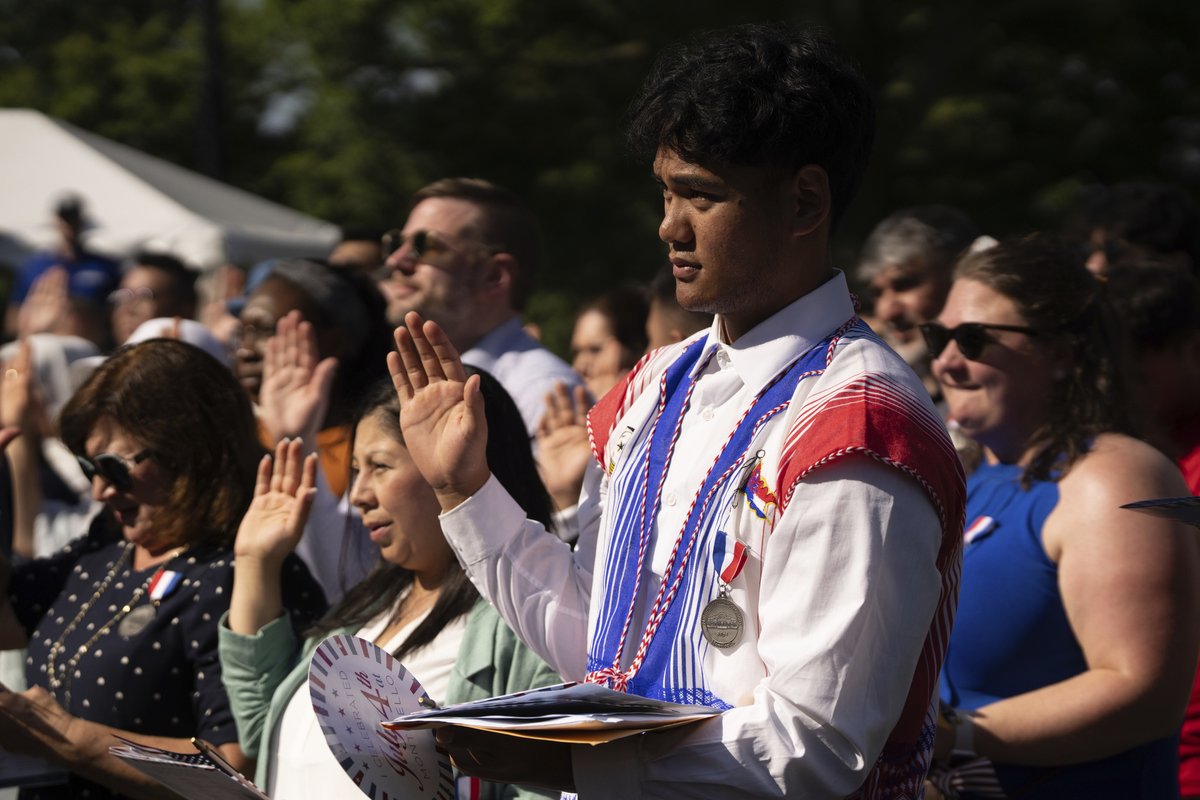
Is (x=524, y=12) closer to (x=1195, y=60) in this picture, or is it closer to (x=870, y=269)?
(x=1195, y=60)

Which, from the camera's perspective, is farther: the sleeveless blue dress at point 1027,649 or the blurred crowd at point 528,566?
the sleeveless blue dress at point 1027,649

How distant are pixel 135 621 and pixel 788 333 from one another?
1938 millimetres

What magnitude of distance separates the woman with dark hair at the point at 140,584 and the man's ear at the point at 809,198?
1.81 metres

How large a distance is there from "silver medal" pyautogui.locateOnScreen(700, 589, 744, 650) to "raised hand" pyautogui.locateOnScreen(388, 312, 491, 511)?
20.2 inches

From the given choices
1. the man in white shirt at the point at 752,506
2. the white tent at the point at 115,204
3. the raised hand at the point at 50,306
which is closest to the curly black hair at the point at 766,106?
the man in white shirt at the point at 752,506

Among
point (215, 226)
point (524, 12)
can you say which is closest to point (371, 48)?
point (524, 12)

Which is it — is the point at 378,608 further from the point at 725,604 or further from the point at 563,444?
the point at 725,604

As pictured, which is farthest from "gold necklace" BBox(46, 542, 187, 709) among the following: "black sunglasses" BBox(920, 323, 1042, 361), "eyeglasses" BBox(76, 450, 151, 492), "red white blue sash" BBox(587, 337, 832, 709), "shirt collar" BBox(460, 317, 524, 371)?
"black sunglasses" BBox(920, 323, 1042, 361)

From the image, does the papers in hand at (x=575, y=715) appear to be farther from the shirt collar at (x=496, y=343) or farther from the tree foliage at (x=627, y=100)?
the tree foliage at (x=627, y=100)

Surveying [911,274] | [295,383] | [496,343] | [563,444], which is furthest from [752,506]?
[911,274]

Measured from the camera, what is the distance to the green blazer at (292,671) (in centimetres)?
302

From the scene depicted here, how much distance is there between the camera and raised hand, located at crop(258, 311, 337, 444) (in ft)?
14.7

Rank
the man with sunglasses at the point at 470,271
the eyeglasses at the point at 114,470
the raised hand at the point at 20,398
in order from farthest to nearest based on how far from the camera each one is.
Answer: the raised hand at the point at 20,398
the man with sunglasses at the point at 470,271
the eyeglasses at the point at 114,470

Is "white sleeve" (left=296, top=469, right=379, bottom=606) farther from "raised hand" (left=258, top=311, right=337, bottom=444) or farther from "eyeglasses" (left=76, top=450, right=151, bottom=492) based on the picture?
"eyeglasses" (left=76, top=450, right=151, bottom=492)
